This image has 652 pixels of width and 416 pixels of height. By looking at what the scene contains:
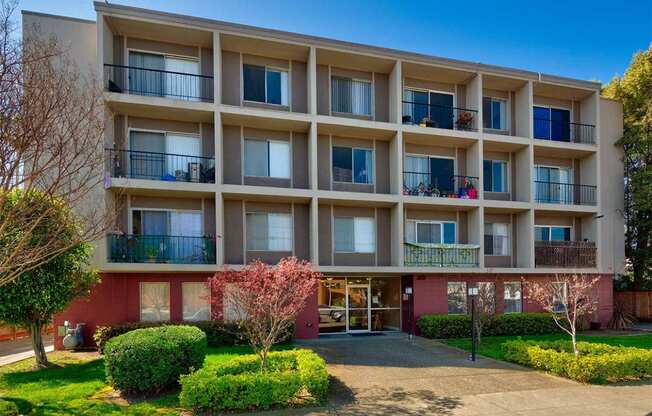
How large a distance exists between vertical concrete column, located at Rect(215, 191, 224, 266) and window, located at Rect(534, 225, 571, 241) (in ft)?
48.5

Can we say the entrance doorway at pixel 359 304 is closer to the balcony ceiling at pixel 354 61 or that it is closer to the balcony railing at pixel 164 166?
the balcony railing at pixel 164 166

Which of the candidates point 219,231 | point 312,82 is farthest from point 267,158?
point 219,231

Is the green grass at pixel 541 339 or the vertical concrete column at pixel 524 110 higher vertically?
the vertical concrete column at pixel 524 110

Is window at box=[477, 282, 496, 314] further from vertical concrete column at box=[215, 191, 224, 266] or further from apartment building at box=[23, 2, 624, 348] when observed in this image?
vertical concrete column at box=[215, 191, 224, 266]

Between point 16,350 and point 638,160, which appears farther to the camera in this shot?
point 638,160

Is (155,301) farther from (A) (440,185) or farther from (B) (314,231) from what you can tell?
(A) (440,185)

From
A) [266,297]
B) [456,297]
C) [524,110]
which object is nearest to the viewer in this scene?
[266,297]

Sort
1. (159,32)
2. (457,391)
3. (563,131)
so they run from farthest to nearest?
(563,131), (159,32), (457,391)

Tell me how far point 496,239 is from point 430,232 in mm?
3449

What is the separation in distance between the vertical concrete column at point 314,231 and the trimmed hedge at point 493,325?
508cm

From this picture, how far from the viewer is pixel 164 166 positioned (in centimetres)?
1609

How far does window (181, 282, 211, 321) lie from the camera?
15875 millimetres

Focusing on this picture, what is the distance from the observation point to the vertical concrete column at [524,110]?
19.4 m

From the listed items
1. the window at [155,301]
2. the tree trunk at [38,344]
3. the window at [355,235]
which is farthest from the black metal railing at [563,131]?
the tree trunk at [38,344]
